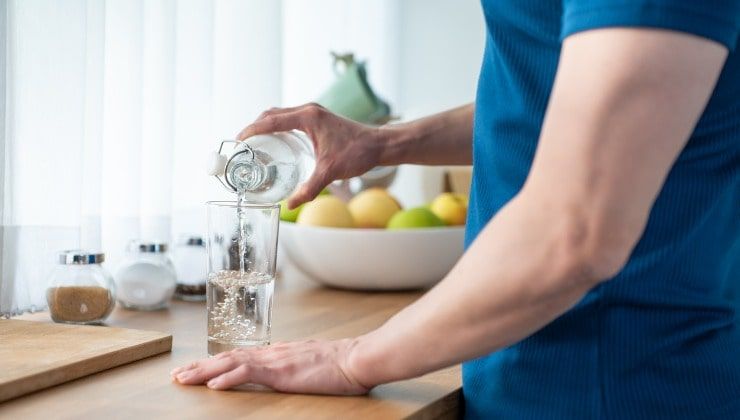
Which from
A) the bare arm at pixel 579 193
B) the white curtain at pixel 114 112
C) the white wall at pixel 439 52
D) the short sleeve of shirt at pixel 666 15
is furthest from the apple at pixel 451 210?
the white wall at pixel 439 52

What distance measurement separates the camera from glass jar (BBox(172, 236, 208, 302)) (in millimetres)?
1584

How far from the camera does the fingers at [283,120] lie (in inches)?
46.7

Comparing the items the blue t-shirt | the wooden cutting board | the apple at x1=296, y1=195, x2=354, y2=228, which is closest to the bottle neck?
the wooden cutting board

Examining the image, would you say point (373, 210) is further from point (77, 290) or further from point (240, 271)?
point (240, 271)

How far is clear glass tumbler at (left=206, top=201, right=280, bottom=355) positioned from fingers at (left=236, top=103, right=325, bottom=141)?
0.12m

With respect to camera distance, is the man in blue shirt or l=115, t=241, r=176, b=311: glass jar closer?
the man in blue shirt

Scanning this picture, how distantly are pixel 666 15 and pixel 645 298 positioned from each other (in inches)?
11.5

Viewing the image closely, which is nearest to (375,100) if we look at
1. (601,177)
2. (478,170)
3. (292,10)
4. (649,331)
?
(292,10)

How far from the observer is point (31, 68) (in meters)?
1.36

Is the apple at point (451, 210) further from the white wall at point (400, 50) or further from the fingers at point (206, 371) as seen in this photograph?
the fingers at point (206, 371)

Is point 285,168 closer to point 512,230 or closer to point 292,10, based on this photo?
point 512,230

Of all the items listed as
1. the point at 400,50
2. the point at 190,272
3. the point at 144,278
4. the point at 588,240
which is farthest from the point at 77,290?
the point at 400,50

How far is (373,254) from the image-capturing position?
1.71 metres

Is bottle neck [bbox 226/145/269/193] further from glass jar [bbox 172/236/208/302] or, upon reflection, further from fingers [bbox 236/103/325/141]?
glass jar [bbox 172/236/208/302]
